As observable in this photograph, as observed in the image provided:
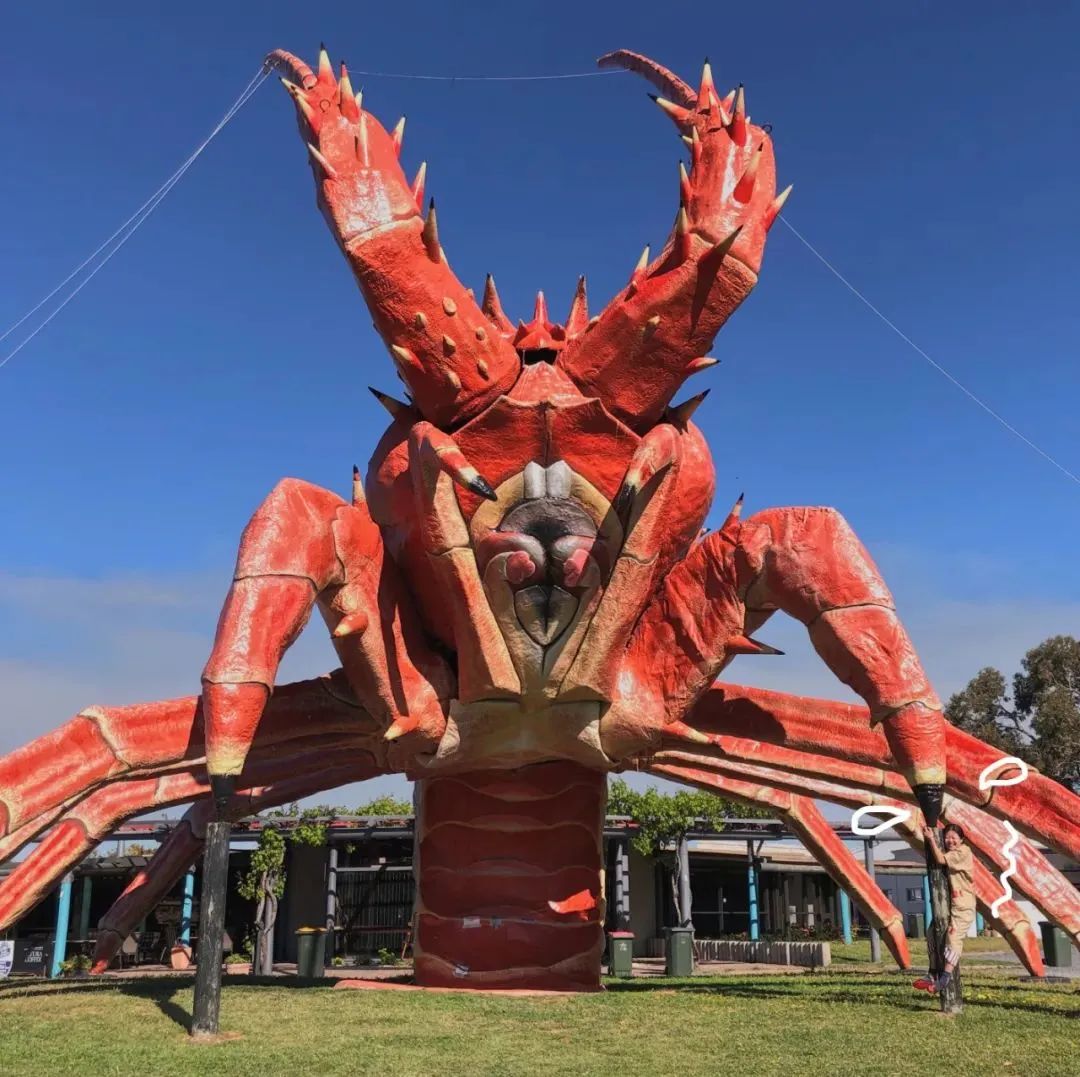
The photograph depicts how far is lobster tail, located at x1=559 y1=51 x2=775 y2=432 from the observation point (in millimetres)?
5961

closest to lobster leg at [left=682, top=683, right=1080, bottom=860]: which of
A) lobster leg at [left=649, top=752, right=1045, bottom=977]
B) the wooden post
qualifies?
lobster leg at [left=649, top=752, right=1045, bottom=977]

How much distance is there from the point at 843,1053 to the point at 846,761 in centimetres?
257

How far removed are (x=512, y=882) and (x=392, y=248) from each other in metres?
4.74

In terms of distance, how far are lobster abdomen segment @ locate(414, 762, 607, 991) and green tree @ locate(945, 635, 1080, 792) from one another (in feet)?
111

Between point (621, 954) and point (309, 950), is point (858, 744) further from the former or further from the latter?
point (621, 954)

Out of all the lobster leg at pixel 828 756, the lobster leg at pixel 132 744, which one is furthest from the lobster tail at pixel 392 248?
the lobster leg at pixel 828 756

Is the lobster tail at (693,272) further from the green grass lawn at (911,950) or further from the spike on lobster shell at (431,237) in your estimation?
the green grass lawn at (911,950)

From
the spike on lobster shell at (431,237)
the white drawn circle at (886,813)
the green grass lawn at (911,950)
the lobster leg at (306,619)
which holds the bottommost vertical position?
the green grass lawn at (911,950)

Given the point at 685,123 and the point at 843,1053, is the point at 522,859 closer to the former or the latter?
the point at 843,1053

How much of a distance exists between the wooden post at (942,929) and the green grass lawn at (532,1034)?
12 centimetres

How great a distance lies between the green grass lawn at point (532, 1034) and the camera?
481 cm

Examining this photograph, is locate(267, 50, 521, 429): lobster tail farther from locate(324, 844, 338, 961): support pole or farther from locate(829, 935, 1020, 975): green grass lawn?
locate(324, 844, 338, 961): support pole

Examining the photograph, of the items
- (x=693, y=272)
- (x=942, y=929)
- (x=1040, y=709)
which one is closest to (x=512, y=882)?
(x=942, y=929)

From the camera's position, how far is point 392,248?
19.4 feet
